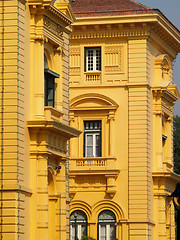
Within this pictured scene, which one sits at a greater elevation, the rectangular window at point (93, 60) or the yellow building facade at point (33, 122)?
the rectangular window at point (93, 60)

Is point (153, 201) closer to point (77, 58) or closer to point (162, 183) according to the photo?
point (162, 183)

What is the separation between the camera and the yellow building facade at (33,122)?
35031 millimetres

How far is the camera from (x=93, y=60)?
5519 centimetres

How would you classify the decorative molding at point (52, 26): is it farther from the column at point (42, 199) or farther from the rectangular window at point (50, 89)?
the column at point (42, 199)

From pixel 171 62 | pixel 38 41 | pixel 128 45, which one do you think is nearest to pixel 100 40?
pixel 128 45

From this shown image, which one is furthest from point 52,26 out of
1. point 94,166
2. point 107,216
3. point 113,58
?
point 107,216

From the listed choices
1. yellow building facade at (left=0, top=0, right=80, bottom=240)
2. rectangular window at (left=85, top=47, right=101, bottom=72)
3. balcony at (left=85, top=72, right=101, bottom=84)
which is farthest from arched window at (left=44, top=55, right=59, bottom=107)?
rectangular window at (left=85, top=47, right=101, bottom=72)

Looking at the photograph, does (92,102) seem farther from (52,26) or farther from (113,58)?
(52,26)

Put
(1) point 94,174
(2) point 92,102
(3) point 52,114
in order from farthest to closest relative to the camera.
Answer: (2) point 92,102
(1) point 94,174
(3) point 52,114

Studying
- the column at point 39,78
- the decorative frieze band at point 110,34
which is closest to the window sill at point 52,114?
the column at point 39,78

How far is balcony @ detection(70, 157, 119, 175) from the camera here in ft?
176

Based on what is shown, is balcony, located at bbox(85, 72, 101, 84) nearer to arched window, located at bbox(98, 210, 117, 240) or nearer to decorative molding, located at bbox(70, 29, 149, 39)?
decorative molding, located at bbox(70, 29, 149, 39)

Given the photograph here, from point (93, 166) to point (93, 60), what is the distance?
19.8 ft

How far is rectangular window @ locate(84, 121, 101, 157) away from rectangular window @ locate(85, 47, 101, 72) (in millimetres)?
3093
